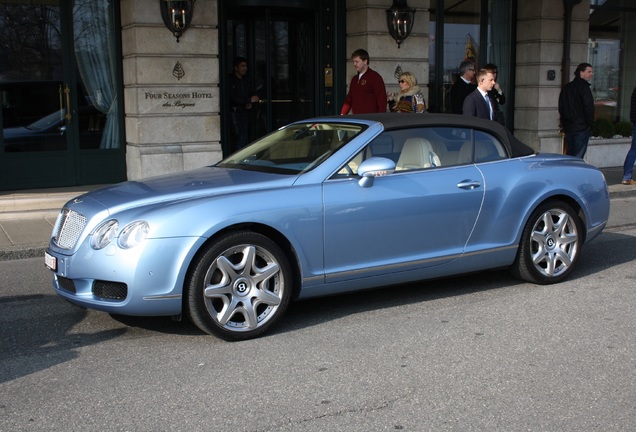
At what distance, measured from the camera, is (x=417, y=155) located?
6.31m

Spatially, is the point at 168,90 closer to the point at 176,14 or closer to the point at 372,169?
the point at 176,14

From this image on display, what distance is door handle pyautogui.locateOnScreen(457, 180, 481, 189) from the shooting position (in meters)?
6.27

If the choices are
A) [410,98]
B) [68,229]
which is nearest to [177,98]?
[410,98]

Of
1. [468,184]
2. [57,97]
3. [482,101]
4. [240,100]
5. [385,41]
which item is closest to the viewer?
[468,184]

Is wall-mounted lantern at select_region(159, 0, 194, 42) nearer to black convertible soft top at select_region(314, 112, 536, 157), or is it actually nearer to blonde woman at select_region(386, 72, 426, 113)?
blonde woman at select_region(386, 72, 426, 113)

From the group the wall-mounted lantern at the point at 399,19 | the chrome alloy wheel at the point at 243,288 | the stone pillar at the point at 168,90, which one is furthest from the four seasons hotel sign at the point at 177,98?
the chrome alloy wheel at the point at 243,288

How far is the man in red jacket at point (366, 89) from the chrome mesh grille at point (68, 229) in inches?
223

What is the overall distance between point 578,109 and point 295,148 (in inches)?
291

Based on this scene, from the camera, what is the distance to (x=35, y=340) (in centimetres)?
551

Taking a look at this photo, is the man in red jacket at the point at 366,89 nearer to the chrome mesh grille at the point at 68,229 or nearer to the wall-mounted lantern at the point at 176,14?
the wall-mounted lantern at the point at 176,14

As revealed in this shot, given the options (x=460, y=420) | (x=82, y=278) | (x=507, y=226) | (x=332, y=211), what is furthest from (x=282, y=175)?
(x=460, y=420)

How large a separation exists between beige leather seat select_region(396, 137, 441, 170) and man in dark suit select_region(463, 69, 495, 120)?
10.5 ft

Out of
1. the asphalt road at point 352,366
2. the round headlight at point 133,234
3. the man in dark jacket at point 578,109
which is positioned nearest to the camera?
the asphalt road at point 352,366

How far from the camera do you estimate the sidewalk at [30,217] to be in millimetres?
8492
